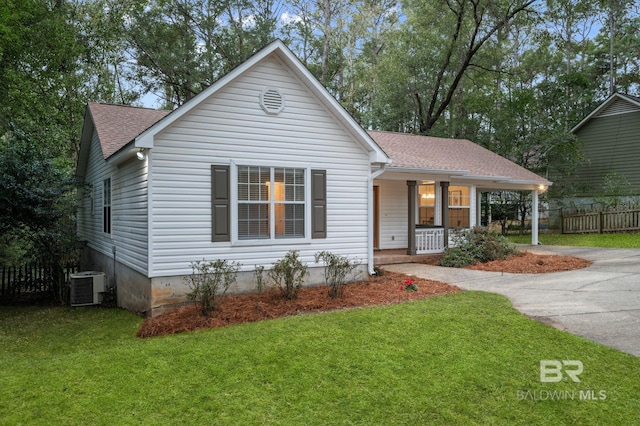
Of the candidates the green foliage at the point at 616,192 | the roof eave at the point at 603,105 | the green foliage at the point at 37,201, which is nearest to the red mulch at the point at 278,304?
the green foliage at the point at 37,201

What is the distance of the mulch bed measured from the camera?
6.58 m

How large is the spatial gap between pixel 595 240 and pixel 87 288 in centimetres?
1891

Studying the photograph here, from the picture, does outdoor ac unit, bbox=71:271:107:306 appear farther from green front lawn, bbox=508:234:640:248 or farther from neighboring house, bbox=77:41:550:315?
green front lawn, bbox=508:234:640:248

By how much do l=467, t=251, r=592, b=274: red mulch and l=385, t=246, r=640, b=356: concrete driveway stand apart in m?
0.44

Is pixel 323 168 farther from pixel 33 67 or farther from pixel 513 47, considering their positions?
pixel 513 47

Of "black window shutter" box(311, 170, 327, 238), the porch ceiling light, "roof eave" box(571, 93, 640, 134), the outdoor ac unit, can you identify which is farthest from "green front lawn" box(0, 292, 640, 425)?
"roof eave" box(571, 93, 640, 134)

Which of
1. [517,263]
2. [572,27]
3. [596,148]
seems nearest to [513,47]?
[572,27]

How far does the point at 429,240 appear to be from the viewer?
44.0ft

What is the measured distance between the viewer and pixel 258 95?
8414 millimetres

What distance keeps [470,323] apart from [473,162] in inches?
Answer: 435

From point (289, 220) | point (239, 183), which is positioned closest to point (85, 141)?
point (239, 183)

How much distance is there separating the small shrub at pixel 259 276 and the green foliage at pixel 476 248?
604cm

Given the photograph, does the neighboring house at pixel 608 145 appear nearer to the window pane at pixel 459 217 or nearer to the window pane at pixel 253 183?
the window pane at pixel 459 217

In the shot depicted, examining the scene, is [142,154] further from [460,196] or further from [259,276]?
[460,196]
